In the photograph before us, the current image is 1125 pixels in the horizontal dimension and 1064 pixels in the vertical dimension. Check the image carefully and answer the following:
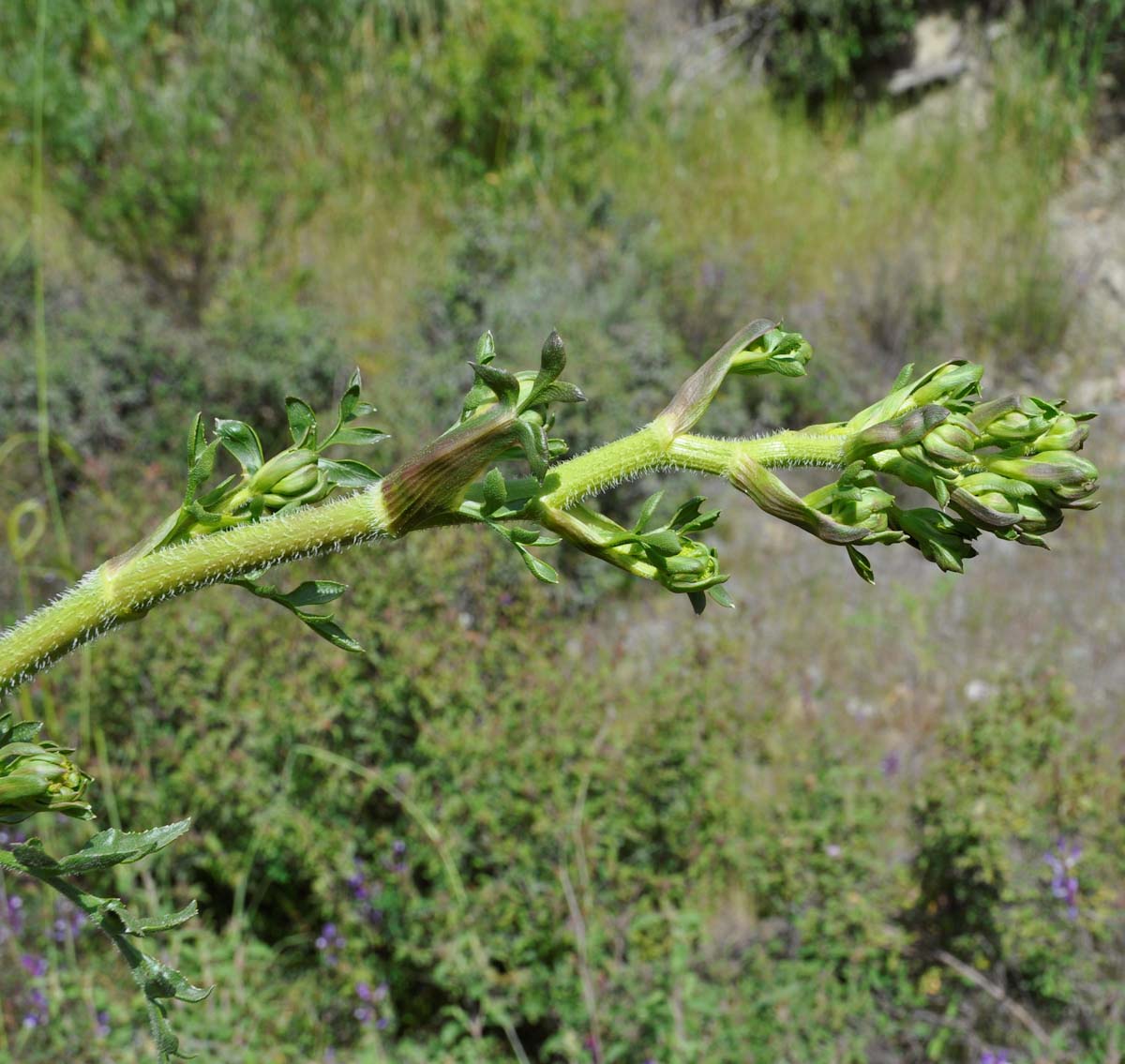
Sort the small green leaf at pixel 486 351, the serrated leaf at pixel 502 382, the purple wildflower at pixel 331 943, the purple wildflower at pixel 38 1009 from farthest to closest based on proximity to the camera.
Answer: the purple wildflower at pixel 331 943 < the purple wildflower at pixel 38 1009 < the small green leaf at pixel 486 351 < the serrated leaf at pixel 502 382

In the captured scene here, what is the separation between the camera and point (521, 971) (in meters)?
2.85

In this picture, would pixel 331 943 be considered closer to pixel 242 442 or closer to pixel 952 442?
pixel 242 442

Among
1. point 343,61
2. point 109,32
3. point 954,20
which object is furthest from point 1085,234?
point 109,32

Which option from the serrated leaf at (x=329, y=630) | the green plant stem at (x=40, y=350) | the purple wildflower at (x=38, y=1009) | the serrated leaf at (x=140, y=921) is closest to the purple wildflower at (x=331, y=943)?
the purple wildflower at (x=38, y=1009)

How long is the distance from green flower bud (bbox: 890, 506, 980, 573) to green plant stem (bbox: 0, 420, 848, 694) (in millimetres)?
87

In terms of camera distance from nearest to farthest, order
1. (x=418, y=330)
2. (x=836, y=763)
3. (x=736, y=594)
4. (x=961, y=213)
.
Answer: (x=836, y=763), (x=736, y=594), (x=418, y=330), (x=961, y=213)

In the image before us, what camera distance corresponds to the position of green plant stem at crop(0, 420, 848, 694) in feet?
2.12

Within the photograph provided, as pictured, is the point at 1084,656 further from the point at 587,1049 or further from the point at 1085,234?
the point at 1085,234

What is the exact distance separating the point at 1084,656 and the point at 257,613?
304 cm

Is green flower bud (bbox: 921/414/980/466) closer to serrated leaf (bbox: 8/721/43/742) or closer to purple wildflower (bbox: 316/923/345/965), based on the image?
serrated leaf (bbox: 8/721/43/742)

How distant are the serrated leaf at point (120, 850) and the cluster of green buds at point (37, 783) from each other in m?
0.02

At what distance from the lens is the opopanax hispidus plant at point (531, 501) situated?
648 millimetres

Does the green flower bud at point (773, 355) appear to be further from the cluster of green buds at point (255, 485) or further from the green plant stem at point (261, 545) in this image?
the cluster of green buds at point (255, 485)

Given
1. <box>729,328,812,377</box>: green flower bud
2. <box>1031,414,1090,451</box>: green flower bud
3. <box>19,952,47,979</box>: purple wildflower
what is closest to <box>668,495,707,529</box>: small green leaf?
<box>729,328,812,377</box>: green flower bud
